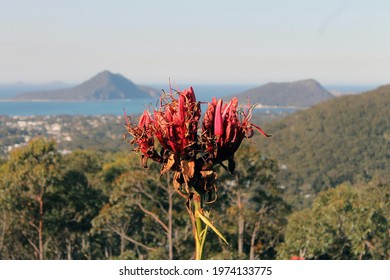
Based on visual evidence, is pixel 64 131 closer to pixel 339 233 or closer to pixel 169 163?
pixel 339 233

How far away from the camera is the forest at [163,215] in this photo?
11000 mm

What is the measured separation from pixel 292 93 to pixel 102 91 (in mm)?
70460

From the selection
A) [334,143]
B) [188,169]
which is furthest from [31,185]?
[334,143]

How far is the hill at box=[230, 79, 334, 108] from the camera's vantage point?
13088cm

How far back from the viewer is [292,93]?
14425 cm

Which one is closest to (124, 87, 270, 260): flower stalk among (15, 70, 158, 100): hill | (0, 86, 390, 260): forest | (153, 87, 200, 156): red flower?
(153, 87, 200, 156): red flower

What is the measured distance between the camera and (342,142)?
65125 millimetres

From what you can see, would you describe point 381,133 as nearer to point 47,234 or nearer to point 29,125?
point 47,234

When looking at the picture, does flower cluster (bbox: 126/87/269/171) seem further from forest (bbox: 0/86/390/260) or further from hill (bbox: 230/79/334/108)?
hill (bbox: 230/79/334/108)

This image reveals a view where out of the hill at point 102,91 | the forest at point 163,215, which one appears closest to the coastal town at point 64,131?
the hill at point 102,91

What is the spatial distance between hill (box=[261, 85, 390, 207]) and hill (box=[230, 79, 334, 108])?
48332mm

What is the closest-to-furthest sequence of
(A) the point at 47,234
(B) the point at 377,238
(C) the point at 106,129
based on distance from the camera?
(B) the point at 377,238 → (A) the point at 47,234 → (C) the point at 106,129
